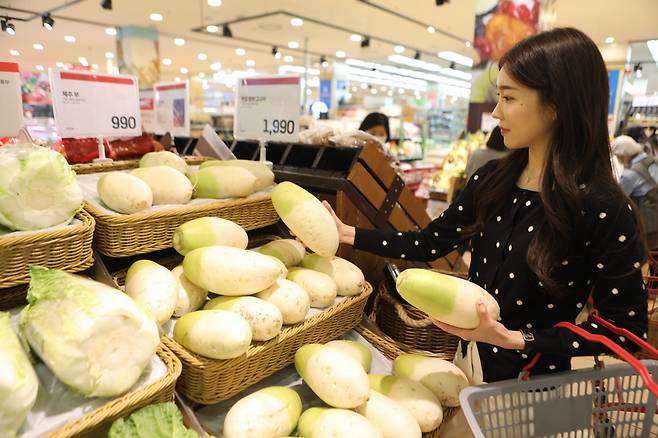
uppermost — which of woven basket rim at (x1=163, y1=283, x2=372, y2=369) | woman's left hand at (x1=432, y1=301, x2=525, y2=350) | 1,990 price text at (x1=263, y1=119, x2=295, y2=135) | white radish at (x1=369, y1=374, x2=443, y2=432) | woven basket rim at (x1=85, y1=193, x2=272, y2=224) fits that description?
1,990 price text at (x1=263, y1=119, x2=295, y2=135)

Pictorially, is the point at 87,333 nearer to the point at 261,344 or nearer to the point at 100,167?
the point at 261,344

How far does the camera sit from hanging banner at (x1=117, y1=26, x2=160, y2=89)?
1033cm

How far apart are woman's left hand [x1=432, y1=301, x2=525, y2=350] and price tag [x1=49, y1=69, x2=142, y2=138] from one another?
1436mm

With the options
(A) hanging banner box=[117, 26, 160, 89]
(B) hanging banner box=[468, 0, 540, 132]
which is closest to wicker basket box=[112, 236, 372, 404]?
(B) hanging banner box=[468, 0, 540, 132]

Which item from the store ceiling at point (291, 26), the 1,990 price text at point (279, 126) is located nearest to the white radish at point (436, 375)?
the 1,990 price text at point (279, 126)

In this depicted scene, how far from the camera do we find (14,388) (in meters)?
0.69

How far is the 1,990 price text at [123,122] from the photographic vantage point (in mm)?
1772

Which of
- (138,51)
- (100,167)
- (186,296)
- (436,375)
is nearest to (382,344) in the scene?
(436,375)

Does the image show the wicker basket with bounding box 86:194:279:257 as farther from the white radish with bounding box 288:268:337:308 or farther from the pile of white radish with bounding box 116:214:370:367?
the white radish with bounding box 288:268:337:308

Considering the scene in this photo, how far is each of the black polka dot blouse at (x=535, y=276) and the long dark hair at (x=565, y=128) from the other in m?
0.04

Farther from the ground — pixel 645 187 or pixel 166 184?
pixel 166 184

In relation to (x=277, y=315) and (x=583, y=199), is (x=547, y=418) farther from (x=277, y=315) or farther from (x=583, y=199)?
(x=277, y=315)

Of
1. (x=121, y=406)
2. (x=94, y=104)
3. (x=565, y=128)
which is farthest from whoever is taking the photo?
(x=94, y=104)

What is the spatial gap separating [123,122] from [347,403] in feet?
4.56
